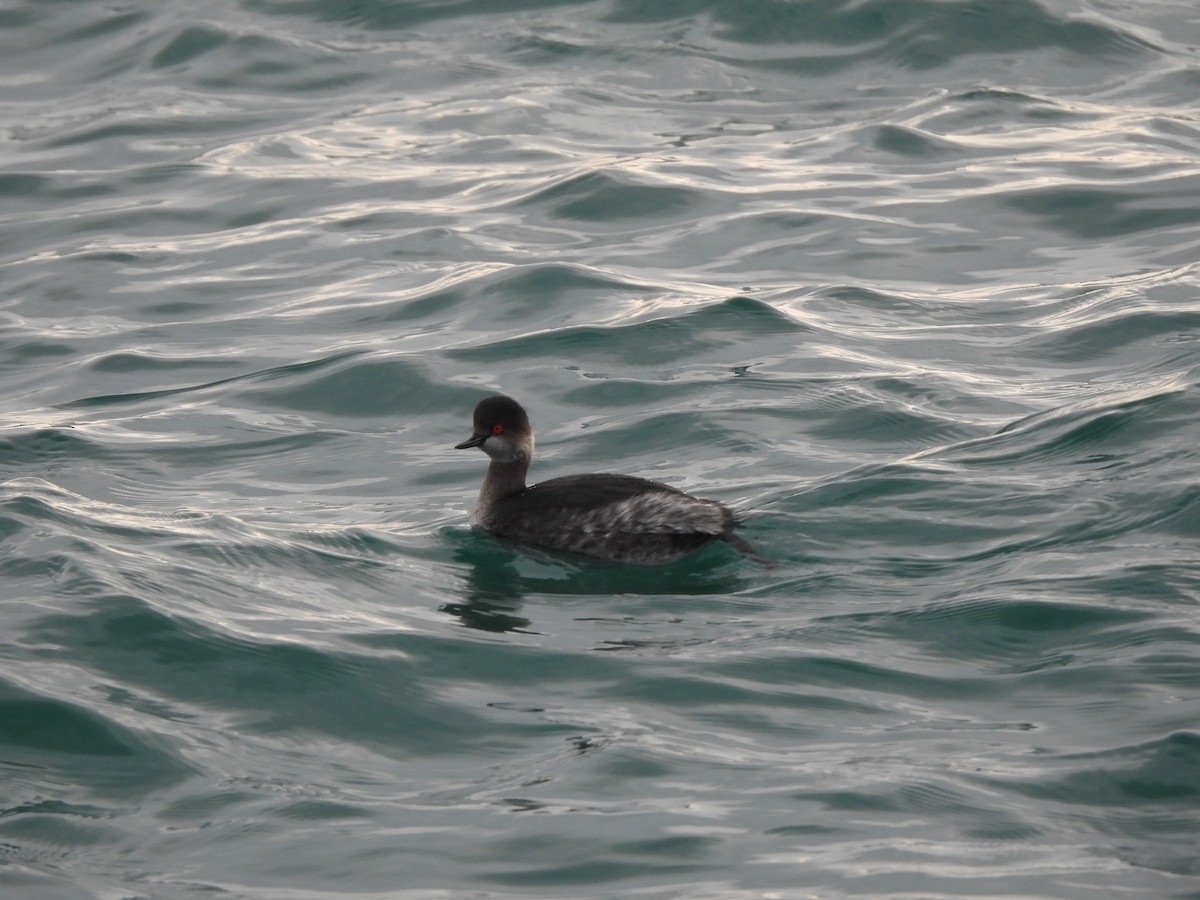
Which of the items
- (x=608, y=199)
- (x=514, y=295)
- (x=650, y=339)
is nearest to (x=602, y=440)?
(x=650, y=339)

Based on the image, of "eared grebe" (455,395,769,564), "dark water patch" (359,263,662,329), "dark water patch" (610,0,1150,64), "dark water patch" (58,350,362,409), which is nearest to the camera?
"eared grebe" (455,395,769,564)

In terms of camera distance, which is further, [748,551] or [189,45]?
[189,45]

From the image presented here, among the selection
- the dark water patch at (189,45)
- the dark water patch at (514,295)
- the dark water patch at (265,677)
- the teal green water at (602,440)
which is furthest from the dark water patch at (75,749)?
the dark water patch at (189,45)

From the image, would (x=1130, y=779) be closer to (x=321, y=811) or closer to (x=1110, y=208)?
(x=321, y=811)

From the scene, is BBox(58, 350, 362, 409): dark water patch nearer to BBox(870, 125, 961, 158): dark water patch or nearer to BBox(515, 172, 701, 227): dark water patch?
BBox(515, 172, 701, 227): dark water patch

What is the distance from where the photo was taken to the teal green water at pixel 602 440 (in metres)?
6.18

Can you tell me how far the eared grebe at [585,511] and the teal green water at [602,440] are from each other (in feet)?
0.50

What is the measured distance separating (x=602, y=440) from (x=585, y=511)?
6.14 ft

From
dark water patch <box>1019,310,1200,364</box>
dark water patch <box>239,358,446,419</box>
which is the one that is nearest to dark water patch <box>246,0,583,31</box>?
dark water patch <box>239,358,446,419</box>

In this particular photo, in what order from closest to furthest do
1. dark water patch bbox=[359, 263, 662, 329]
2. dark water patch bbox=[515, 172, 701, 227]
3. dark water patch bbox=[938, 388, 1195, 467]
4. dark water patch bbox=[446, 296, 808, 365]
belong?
1. dark water patch bbox=[938, 388, 1195, 467]
2. dark water patch bbox=[446, 296, 808, 365]
3. dark water patch bbox=[359, 263, 662, 329]
4. dark water patch bbox=[515, 172, 701, 227]

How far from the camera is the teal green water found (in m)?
6.18

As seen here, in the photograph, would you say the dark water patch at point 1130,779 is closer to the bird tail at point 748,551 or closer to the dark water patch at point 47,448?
the bird tail at point 748,551

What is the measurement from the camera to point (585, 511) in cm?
880

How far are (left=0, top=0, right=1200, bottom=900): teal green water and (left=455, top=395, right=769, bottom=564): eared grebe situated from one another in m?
0.15
